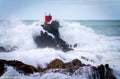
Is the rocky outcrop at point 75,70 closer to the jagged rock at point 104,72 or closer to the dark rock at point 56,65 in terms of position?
the jagged rock at point 104,72

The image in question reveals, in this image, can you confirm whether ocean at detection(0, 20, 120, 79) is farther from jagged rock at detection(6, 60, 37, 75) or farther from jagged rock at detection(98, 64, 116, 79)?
jagged rock at detection(98, 64, 116, 79)

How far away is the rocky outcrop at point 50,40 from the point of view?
19.3m

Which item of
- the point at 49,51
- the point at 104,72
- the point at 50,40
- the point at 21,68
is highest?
the point at 50,40

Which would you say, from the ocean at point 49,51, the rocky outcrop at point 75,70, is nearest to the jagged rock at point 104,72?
the rocky outcrop at point 75,70

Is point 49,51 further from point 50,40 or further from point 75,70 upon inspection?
point 75,70

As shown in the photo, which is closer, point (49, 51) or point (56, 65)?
point (56, 65)

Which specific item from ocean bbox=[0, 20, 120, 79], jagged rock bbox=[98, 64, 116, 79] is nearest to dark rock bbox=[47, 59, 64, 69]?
ocean bbox=[0, 20, 120, 79]

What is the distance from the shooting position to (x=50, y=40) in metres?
20.1

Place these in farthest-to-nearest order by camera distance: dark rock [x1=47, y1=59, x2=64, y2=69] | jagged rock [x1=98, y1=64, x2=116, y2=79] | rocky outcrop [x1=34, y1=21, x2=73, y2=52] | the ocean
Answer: rocky outcrop [x1=34, y1=21, x2=73, y2=52] < the ocean < dark rock [x1=47, y1=59, x2=64, y2=69] < jagged rock [x1=98, y1=64, x2=116, y2=79]

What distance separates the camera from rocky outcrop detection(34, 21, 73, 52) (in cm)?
1933

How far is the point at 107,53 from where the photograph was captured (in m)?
19.5

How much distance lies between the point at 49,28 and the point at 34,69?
9.93m

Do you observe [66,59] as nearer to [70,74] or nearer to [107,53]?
[70,74]

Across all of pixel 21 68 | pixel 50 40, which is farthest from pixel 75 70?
pixel 50 40
